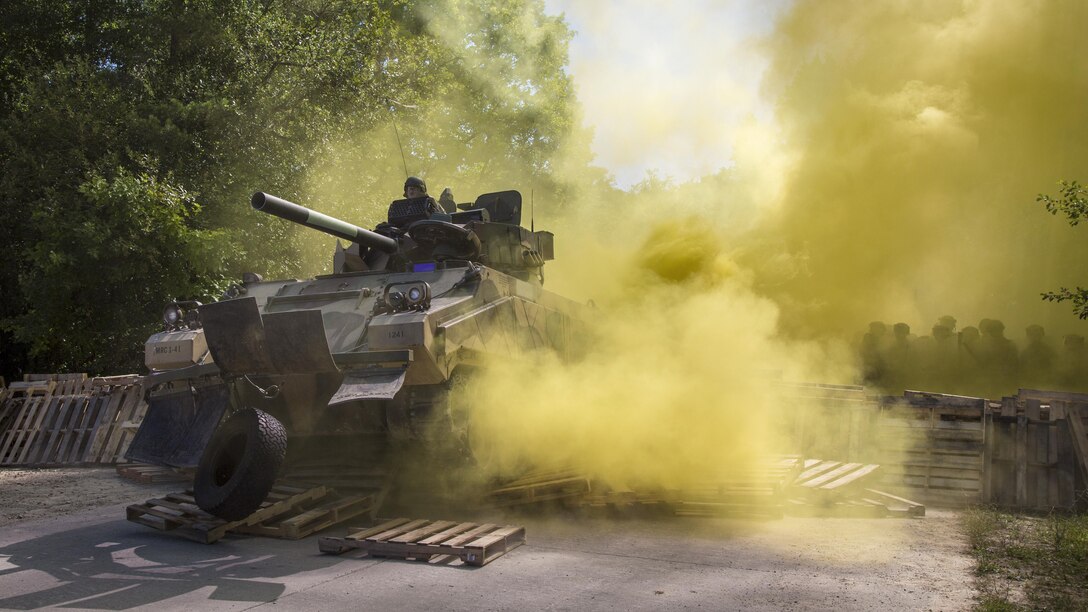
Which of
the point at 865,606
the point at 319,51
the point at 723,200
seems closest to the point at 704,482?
the point at 865,606

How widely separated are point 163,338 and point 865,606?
23.3 feet

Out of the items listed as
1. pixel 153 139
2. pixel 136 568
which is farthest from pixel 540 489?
pixel 153 139

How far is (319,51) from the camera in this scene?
2000 centimetres

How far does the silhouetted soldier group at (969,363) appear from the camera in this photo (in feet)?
58.1

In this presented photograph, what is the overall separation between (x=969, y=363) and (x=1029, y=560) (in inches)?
438

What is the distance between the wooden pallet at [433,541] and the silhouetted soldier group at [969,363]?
1165 cm

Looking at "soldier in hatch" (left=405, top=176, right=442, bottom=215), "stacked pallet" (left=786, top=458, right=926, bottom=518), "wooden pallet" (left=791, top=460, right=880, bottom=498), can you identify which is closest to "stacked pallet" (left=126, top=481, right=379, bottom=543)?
"soldier in hatch" (left=405, top=176, right=442, bottom=215)

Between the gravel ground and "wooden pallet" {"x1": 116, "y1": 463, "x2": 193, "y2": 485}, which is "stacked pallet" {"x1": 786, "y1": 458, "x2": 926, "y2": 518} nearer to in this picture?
Result: the gravel ground

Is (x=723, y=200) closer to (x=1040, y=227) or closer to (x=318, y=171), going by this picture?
(x=1040, y=227)

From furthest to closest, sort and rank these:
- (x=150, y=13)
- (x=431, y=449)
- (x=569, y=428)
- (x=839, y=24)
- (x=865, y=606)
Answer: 1. (x=839, y=24)
2. (x=150, y=13)
3. (x=569, y=428)
4. (x=431, y=449)
5. (x=865, y=606)

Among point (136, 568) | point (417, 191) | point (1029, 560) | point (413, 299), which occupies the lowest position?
point (136, 568)

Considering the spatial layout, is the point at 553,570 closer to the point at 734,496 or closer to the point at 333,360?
the point at 333,360

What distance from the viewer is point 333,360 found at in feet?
28.7

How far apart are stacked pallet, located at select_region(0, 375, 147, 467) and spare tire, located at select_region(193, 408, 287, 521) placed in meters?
7.37
